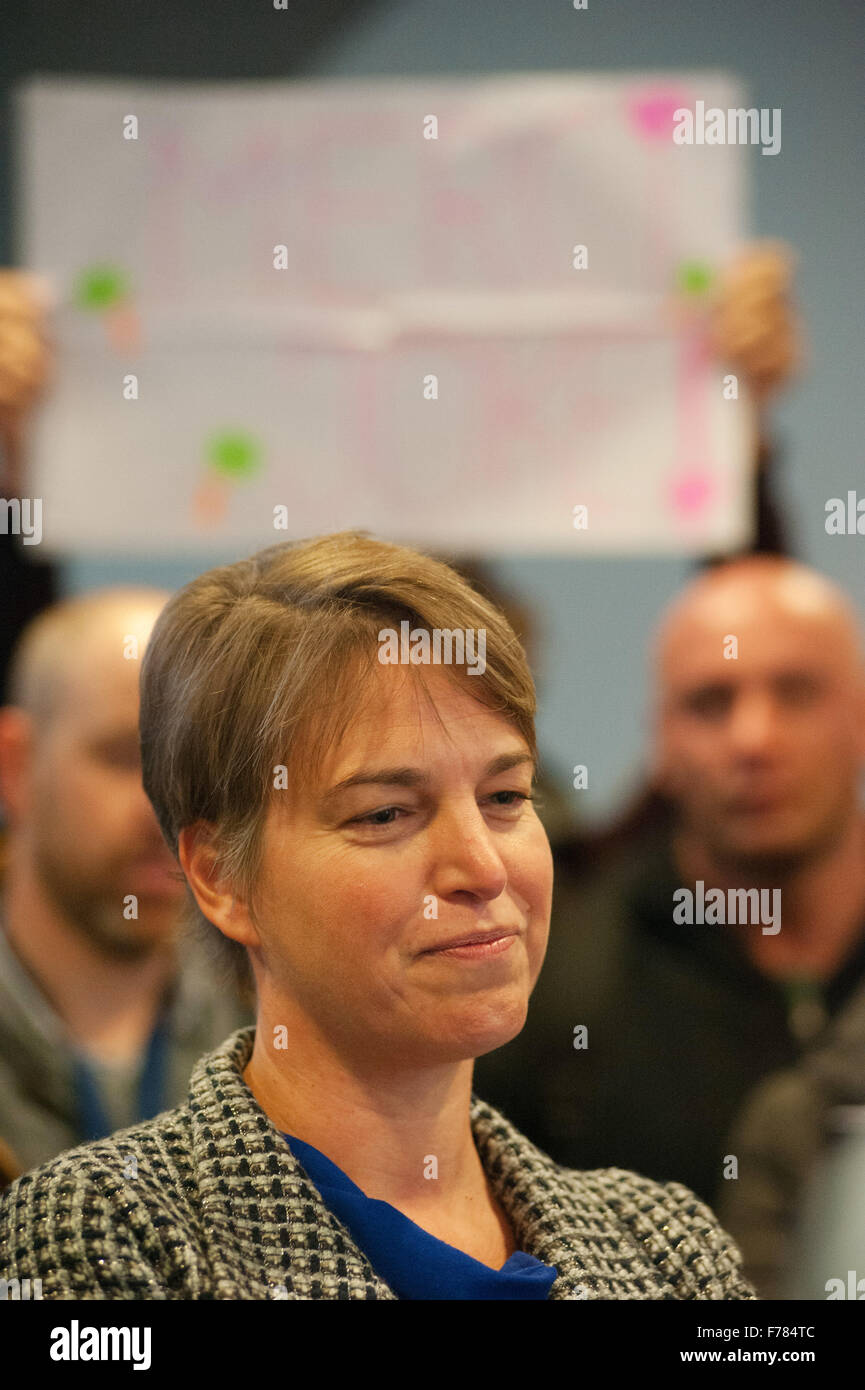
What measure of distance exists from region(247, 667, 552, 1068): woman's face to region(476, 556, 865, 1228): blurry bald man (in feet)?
3.60

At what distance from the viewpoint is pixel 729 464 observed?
7.77 ft

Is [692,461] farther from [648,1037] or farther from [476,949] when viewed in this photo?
[476,949]

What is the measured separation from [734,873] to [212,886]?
130 cm

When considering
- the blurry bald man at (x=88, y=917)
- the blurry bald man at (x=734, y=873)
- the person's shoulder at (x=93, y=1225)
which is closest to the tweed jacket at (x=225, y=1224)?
the person's shoulder at (x=93, y=1225)

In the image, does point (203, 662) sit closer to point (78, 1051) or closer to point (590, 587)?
point (78, 1051)

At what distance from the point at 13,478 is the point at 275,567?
44.1 inches

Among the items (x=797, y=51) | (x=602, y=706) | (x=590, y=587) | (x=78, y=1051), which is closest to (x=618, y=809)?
(x=602, y=706)

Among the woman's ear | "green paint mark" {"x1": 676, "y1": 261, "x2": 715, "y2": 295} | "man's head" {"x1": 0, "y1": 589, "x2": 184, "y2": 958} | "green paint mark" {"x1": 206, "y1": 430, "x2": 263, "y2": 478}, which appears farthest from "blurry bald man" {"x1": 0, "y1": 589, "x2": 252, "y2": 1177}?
"green paint mark" {"x1": 676, "y1": 261, "x2": 715, "y2": 295}

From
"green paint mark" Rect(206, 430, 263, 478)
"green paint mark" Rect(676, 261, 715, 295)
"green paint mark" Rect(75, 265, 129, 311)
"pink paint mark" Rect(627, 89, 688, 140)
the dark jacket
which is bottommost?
the dark jacket

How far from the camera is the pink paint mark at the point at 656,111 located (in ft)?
7.76

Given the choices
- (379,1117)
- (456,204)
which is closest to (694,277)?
(456,204)

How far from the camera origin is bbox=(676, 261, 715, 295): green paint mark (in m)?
2.40

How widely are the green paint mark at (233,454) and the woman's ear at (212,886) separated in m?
1.09

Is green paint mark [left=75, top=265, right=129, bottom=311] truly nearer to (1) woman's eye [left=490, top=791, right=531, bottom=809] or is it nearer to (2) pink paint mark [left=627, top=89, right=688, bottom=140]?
(2) pink paint mark [left=627, top=89, right=688, bottom=140]
